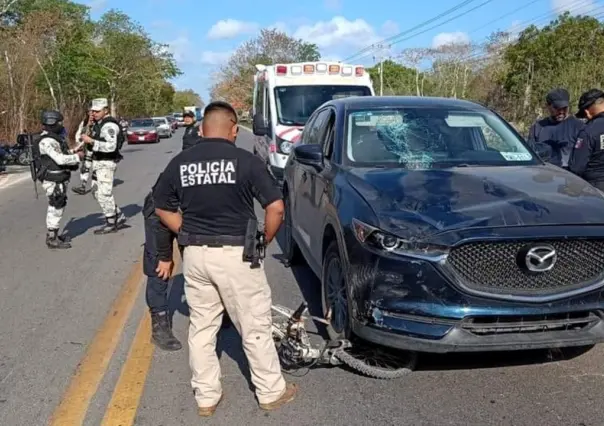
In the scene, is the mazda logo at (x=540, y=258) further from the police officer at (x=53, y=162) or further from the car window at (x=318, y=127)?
the police officer at (x=53, y=162)

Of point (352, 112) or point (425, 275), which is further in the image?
point (352, 112)

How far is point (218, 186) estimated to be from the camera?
350 cm

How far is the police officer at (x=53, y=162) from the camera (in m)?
7.92

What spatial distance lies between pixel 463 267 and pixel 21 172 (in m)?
18.1

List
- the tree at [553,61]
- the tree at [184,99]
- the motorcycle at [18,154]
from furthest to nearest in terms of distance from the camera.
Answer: the tree at [184,99] < the tree at [553,61] < the motorcycle at [18,154]

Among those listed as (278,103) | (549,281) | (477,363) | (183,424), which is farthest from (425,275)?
(278,103)

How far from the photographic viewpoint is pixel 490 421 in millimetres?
3619

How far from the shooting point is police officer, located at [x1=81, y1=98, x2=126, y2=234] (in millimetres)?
8797

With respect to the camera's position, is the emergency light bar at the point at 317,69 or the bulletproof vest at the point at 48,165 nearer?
the bulletproof vest at the point at 48,165

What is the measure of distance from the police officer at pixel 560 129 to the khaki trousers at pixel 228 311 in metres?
4.23

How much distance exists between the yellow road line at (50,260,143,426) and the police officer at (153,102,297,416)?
71cm

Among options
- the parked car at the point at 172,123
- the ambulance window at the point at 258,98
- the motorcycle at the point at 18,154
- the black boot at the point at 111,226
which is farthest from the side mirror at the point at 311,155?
the parked car at the point at 172,123

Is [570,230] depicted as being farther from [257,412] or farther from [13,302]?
[13,302]

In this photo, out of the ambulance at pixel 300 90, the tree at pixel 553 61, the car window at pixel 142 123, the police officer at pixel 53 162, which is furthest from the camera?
the car window at pixel 142 123
